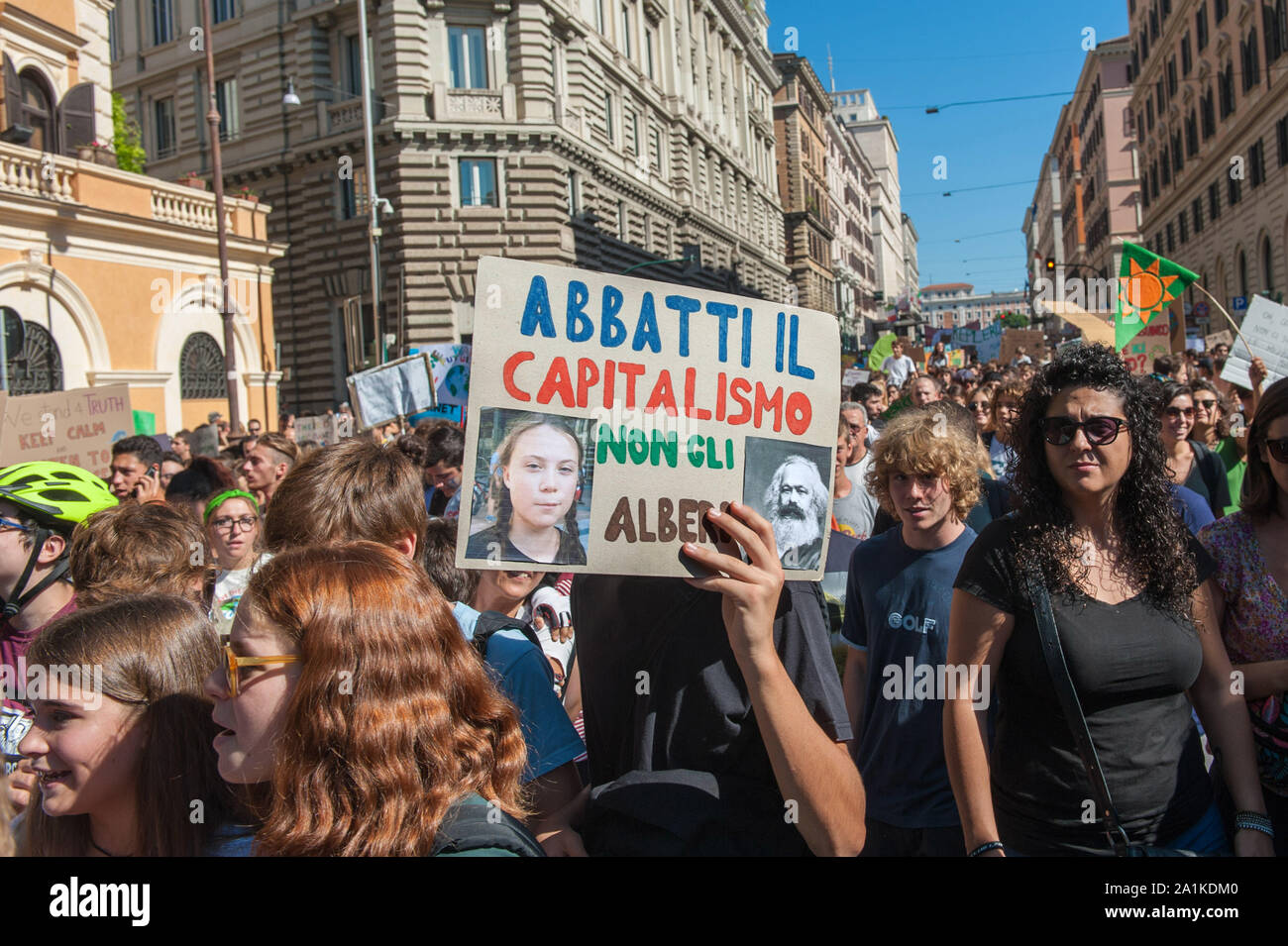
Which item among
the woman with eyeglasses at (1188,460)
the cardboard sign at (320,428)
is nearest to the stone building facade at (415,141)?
the cardboard sign at (320,428)

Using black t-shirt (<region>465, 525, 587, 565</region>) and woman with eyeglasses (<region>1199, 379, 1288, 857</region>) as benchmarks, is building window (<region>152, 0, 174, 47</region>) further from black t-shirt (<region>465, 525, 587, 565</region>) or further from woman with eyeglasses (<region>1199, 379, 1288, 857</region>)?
woman with eyeglasses (<region>1199, 379, 1288, 857</region>)

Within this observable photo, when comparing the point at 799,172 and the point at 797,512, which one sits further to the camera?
the point at 799,172

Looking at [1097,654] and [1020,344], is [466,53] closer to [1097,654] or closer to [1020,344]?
[1020,344]

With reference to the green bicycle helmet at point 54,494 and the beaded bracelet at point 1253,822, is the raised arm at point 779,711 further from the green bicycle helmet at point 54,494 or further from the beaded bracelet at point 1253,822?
the green bicycle helmet at point 54,494

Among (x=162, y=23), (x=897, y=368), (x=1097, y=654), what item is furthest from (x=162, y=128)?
(x=1097, y=654)

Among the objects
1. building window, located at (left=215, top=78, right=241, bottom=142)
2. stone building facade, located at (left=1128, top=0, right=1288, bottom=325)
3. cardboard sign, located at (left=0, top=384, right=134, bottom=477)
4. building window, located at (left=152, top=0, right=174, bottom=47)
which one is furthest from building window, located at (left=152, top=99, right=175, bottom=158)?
stone building facade, located at (left=1128, top=0, right=1288, bottom=325)

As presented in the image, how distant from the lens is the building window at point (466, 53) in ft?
85.4

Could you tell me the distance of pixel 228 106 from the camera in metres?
28.8

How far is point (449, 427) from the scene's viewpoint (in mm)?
6117

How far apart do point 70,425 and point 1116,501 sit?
658cm

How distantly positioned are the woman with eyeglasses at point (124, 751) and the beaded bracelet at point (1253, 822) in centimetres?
230

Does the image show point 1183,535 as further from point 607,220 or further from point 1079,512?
point 607,220

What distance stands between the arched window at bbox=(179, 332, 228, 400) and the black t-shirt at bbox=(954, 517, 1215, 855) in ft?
61.6

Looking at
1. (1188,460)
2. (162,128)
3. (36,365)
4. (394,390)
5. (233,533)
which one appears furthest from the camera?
(162,128)
